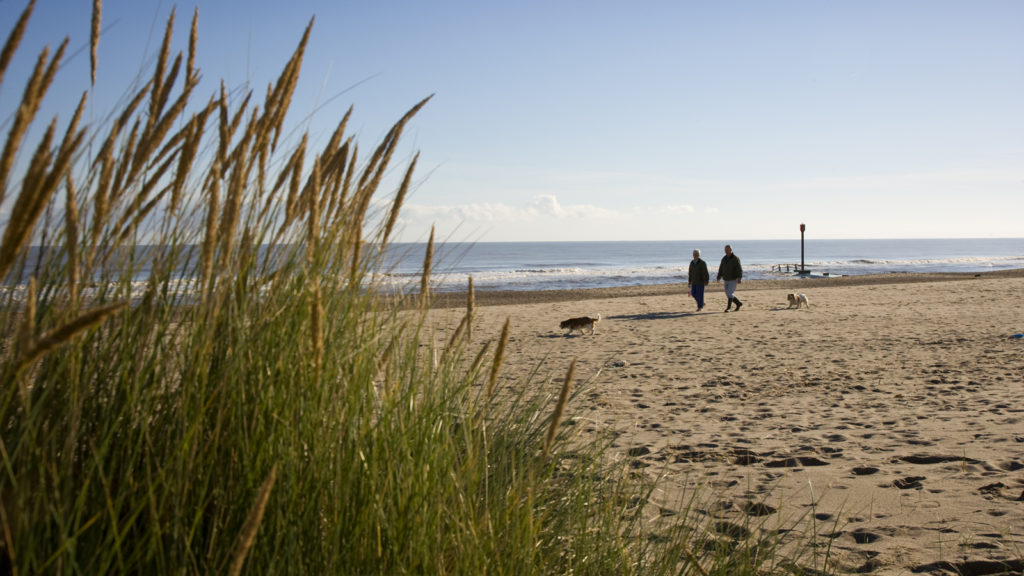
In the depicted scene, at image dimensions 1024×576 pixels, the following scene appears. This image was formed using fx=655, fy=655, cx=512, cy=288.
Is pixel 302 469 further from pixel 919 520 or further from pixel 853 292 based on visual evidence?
pixel 853 292

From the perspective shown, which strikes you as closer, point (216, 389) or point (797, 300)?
point (216, 389)

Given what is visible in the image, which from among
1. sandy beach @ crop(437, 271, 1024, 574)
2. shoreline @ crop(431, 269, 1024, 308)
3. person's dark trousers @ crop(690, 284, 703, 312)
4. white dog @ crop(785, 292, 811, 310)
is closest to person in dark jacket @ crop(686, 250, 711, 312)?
person's dark trousers @ crop(690, 284, 703, 312)

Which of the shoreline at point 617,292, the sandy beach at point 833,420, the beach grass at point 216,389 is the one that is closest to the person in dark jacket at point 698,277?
the sandy beach at point 833,420

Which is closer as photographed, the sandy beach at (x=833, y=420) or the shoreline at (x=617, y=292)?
the sandy beach at (x=833, y=420)

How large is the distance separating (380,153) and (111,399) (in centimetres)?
100

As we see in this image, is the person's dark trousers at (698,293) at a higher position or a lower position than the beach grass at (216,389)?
lower

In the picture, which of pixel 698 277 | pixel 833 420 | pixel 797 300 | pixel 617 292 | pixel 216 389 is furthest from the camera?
pixel 617 292

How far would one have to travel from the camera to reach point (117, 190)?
59.1 inches

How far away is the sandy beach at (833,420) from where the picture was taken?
143 inches

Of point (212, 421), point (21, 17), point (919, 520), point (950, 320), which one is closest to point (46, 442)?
point (212, 421)

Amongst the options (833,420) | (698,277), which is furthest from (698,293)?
(833,420)

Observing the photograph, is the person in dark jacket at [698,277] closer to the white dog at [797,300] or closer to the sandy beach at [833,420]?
the sandy beach at [833,420]

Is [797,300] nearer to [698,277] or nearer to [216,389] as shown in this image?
[698,277]

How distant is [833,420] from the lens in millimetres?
6383
